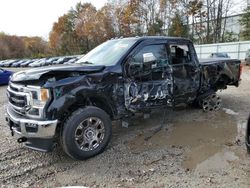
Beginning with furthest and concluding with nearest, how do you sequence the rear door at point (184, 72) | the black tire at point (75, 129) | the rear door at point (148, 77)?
the rear door at point (184, 72), the rear door at point (148, 77), the black tire at point (75, 129)

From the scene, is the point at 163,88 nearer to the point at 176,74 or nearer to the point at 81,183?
the point at 176,74

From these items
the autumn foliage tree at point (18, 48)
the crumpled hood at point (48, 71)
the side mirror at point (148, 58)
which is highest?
the side mirror at point (148, 58)

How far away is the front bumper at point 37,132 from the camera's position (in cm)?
434

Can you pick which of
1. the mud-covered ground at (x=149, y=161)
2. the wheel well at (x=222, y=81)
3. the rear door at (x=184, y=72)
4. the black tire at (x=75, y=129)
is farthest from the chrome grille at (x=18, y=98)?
the wheel well at (x=222, y=81)

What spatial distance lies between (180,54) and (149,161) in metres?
2.86

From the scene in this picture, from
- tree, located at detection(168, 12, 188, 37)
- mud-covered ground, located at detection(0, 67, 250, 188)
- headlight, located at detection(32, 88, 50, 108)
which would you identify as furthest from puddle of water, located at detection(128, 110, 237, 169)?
tree, located at detection(168, 12, 188, 37)

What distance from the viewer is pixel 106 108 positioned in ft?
17.1

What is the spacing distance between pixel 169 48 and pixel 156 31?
→ 141ft

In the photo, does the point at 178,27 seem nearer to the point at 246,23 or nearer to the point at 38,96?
the point at 246,23

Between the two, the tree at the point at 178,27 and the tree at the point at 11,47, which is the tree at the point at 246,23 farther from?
the tree at the point at 11,47

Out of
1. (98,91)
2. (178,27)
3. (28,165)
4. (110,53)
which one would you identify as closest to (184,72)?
(110,53)

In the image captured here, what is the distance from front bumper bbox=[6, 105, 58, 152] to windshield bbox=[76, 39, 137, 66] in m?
1.60

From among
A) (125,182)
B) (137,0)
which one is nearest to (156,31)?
(137,0)

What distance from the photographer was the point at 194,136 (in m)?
5.75
